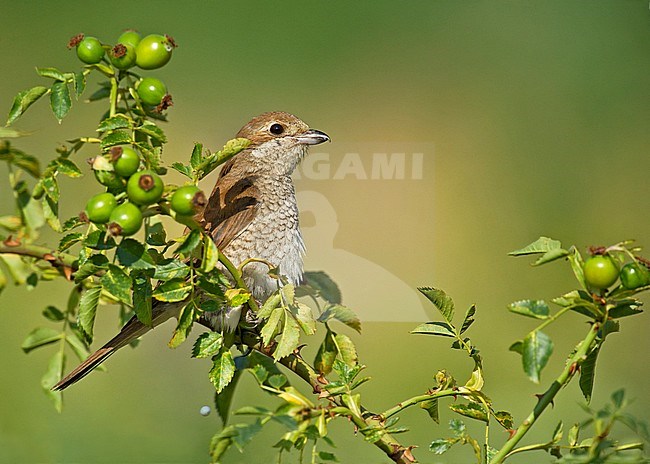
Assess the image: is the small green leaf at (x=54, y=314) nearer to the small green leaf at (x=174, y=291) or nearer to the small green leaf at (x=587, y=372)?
the small green leaf at (x=174, y=291)

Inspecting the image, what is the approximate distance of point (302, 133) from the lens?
1.57 metres

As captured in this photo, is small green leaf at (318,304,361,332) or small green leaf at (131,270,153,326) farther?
small green leaf at (318,304,361,332)

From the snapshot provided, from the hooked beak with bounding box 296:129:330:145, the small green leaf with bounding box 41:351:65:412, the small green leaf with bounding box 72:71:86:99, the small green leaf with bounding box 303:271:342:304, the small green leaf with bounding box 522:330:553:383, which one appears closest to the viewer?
the small green leaf with bounding box 522:330:553:383

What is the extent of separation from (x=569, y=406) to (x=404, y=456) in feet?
4.10

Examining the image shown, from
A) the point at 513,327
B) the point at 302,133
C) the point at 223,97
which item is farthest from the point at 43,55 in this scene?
the point at 513,327

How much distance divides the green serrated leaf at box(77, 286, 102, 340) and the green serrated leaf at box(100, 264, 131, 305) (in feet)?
0.31

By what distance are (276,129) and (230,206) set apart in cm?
22

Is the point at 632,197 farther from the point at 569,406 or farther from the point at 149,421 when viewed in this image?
the point at 149,421

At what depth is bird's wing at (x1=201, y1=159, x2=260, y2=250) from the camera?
4.31ft

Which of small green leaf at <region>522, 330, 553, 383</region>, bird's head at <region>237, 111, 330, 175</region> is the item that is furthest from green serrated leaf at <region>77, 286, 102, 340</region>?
bird's head at <region>237, 111, 330, 175</region>

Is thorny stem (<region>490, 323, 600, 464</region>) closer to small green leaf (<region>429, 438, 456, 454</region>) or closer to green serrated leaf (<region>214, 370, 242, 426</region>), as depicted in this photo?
small green leaf (<region>429, 438, 456, 454</region>)

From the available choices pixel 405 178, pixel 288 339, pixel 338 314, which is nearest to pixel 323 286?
pixel 338 314

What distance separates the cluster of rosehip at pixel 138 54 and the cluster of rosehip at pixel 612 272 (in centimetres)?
42

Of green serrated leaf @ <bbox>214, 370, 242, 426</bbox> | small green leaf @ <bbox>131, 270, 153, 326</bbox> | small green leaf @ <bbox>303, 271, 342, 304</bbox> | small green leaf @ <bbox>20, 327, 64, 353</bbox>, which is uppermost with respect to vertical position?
small green leaf @ <bbox>131, 270, 153, 326</bbox>
